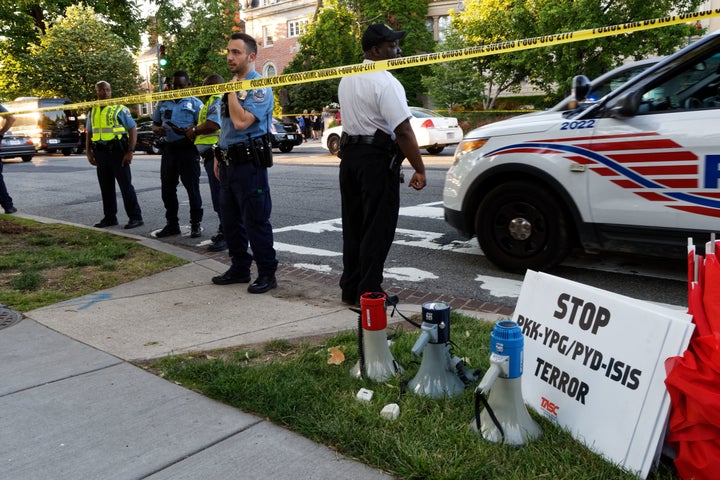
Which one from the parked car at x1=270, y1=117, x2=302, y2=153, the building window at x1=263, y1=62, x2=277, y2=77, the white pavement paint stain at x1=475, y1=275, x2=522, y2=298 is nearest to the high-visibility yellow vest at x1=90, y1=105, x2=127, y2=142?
the white pavement paint stain at x1=475, y1=275, x2=522, y2=298

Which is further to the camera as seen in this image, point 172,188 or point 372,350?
point 172,188

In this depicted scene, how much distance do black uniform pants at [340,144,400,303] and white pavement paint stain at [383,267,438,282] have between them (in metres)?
1.25

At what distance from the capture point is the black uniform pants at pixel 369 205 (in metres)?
4.42

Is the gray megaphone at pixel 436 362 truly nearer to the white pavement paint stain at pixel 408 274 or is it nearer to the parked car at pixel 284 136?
the white pavement paint stain at pixel 408 274

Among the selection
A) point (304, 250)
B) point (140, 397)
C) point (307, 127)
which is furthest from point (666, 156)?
point (307, 127)

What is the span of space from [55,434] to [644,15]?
25566mm

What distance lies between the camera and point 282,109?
42875mm

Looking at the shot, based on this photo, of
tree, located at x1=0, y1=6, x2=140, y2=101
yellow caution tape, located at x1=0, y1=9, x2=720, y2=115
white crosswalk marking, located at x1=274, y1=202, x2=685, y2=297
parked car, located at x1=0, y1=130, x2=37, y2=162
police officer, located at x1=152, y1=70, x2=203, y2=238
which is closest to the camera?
yellow caution tape, located at x1=0, y1=9, x2=720, y2=115

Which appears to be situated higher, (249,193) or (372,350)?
(249,193)

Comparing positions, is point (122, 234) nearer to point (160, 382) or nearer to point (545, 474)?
point (160, 382)

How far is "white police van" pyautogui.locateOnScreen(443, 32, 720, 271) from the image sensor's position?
185 inches

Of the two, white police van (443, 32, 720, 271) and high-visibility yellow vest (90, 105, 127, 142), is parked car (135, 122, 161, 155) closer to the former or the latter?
high-visibility yellow vest (90, 105, 127, 142)

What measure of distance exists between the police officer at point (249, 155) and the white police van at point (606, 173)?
1894 millimetres

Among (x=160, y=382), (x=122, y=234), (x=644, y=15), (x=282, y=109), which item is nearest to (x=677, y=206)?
(x=160, y=382)
